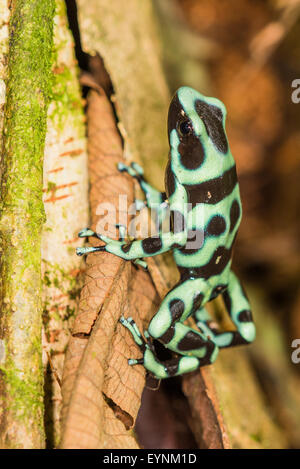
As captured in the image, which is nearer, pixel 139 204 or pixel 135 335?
pixel 135 335

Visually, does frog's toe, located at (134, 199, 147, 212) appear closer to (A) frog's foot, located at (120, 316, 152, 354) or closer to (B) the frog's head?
(B) the frog's head

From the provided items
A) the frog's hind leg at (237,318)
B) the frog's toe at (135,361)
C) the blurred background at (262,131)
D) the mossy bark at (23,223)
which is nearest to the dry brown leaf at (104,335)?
the frog's toe at (135,361)

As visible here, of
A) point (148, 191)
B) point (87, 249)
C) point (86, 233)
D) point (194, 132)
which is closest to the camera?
point (87, 249)

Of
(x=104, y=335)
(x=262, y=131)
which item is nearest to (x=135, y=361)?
(x=104, y=335)

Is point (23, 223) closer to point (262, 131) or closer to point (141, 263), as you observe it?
point (141, 263)

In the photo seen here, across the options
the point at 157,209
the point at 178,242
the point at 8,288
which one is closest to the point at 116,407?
the point at 8,288

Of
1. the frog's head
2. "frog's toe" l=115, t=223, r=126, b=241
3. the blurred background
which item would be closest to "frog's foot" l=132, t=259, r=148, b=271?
"frog's toe" l=115, t=223, r=126, b=241

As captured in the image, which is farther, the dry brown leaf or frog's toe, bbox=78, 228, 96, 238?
frog's toe, bbox=78, 228, 96, 238
